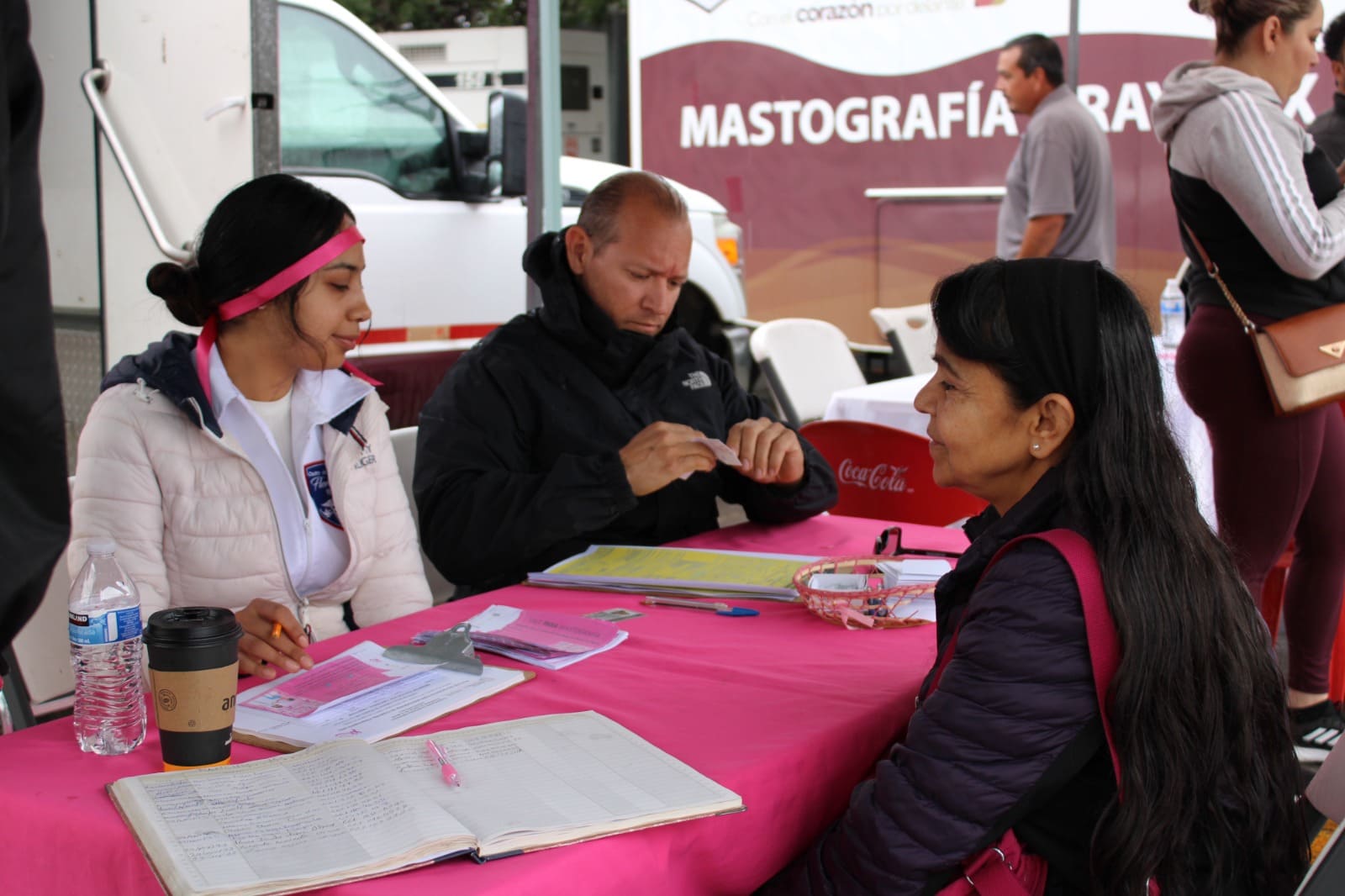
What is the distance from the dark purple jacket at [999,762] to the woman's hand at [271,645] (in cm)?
69

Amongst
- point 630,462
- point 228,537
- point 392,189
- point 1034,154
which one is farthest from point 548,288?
point 1034,154

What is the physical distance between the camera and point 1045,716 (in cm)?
129

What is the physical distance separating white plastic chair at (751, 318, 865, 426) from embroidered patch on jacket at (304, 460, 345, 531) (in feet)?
9.74

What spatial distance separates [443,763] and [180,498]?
39.7 inches

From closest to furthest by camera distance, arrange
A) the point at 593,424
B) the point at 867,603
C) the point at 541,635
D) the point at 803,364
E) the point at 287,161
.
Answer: the point at 541,635
the point at 867,603
the point at 593,424
the point at 287,161
the point at 803,364

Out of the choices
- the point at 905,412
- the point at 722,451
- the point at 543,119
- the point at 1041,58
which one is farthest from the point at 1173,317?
the point at 722,451

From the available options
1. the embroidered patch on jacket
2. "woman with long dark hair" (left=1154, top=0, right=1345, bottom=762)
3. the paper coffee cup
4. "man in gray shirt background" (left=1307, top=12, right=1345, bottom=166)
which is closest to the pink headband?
the embroidered patch on jacket

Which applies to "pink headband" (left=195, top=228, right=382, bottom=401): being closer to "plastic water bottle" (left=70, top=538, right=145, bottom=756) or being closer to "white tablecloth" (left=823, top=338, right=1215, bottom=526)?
"plastic water bottle" (left=70, top=538, right=145, bottom=756)

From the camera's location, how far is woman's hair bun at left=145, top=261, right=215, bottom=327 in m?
2.16

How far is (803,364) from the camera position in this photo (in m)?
5.27

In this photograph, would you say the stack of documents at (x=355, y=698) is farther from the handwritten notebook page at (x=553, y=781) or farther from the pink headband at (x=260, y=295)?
the pink headband at (x=260, y=295)

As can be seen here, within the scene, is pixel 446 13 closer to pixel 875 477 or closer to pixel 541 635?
pixel 875 477

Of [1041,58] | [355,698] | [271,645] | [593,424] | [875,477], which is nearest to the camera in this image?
[355,698]

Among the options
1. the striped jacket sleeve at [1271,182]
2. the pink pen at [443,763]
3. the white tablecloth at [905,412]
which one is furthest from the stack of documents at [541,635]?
the white tablecloth at [905,412]
